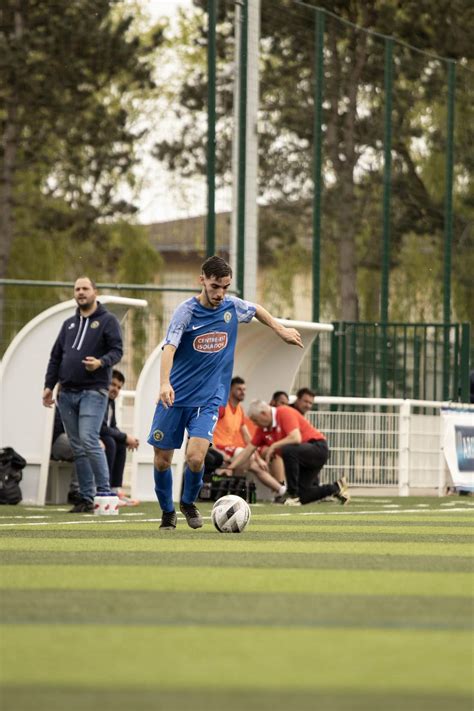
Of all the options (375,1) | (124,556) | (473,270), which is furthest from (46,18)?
(124,556)

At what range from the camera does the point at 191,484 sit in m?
12.0

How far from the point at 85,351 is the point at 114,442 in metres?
2.82

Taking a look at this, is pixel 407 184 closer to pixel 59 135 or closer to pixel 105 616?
pixel 59 135

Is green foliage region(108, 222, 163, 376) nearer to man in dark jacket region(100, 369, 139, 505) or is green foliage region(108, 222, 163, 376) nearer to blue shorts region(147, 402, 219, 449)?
man in dark jacket region(100, 369, 139, 505)

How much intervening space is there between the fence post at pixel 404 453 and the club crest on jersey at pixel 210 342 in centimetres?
1070

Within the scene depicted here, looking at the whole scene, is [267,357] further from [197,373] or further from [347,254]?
[347,254]

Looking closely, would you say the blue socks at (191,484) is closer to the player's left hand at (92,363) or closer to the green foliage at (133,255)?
the player's left hand at (92,363)

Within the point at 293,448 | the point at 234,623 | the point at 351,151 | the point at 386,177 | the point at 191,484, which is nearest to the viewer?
the point at 234,623

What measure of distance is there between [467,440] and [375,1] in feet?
52.4

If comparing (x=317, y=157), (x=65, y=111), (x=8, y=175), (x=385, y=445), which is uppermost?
(x=65, y=111)

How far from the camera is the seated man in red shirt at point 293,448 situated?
19125 mm

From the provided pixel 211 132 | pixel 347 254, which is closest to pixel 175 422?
pixel 211 132

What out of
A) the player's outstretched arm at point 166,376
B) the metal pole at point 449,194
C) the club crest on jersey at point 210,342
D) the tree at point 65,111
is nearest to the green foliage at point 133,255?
the tree at point 65,111

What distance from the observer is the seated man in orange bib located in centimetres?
1942
